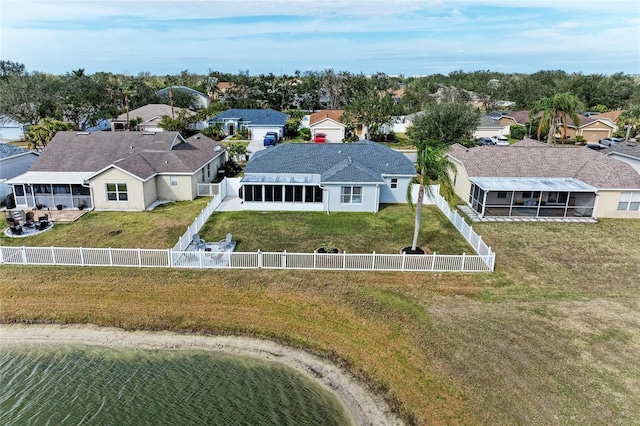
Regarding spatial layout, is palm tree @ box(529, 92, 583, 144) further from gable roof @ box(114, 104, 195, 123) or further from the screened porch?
gable roof @ box(114, 104, 195, 123)

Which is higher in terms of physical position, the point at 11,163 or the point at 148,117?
the point at 148,117

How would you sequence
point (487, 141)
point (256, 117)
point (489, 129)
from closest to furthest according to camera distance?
point (487, 141), point (256, 117), point (489, 129)

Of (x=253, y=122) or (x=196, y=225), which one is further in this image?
(x=253, y=122)

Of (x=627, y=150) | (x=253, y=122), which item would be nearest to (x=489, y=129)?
(x=627, y=150)

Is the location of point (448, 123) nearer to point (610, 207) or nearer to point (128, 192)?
point (610, 207)

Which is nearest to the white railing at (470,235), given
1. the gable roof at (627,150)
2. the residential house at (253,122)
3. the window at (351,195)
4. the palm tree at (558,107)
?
the window at (351,195)

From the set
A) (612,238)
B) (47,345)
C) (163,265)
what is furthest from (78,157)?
(612,238)

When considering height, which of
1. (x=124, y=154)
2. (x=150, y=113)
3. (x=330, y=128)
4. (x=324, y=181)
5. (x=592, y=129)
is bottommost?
(x=324, y=181)
